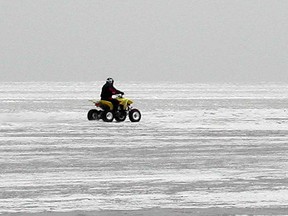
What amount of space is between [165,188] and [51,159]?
471 cm

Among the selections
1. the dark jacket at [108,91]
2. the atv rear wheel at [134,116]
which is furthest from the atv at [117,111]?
the dark jacket at [108,91]

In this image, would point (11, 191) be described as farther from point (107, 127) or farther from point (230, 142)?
point (107, 127)

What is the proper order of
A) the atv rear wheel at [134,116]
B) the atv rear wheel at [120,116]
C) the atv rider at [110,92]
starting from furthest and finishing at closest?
the atv rear wheel at [134,116]
the atv rear wheel at [120,116]
the atv rider at [110,92]

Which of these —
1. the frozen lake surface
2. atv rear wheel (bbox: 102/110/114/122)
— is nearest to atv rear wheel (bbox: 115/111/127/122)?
atv rear wheel (bbox: 102/110/114/122)

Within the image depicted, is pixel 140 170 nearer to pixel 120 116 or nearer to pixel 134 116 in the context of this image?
pixel 120 116

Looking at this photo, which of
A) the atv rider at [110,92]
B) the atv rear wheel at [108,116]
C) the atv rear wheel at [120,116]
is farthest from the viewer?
the atv rear wheel at [120,116]

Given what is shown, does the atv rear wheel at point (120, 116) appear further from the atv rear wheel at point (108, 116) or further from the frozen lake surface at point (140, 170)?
the frozen lake surface at point (140, 170)

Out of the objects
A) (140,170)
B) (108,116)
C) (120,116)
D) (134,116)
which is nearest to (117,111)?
(120,116)

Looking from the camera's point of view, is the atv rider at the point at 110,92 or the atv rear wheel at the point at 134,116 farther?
the atv rear wheel at the point at 134,116

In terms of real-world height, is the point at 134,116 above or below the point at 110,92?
below

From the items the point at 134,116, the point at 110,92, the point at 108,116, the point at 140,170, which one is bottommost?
the point at 140,170

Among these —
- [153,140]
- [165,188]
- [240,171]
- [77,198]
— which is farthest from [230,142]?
[77,198]

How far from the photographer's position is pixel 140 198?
997 centimetres

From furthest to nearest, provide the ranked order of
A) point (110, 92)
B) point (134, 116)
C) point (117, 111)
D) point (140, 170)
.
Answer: point (134, 116) < point (117, 111) < point (110, 92) < point (140, 170)
